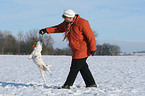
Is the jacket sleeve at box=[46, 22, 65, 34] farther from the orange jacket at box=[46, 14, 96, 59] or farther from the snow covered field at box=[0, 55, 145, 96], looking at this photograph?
the snow covered field at box=[0, 55, 145, 96]

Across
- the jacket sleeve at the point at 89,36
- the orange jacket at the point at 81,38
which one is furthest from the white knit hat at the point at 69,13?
the jacket sleeve at the point at 89,36

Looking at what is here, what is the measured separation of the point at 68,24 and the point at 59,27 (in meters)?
0.41

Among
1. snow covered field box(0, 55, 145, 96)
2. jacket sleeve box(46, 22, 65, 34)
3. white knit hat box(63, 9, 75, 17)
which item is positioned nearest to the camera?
snow covered field box(0, 55, 145, 96)

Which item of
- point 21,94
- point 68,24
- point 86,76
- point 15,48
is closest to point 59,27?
point 68,24

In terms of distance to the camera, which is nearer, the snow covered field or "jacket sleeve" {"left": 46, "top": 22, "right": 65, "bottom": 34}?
the snow covered field

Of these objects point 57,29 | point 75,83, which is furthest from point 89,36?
point 75,83

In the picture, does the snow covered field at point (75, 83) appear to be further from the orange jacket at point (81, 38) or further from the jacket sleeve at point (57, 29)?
the jacket sleeve at point (57, 29)

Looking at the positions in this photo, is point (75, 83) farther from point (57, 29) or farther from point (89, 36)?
point (89, 36)

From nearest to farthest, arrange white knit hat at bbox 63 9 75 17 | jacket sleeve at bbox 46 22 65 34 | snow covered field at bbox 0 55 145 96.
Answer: snow covered field at bbox 0 55 145 96, white knit hat at bbox 63 9 75 17, jacket sleeve at bbox 46 22 65 34

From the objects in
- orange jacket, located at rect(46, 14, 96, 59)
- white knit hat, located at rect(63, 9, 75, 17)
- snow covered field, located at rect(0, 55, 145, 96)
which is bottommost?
snow covered field, located at rect(0, 55, 145, 96)

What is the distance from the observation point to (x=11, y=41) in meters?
58.7

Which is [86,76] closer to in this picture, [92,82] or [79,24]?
[92,82]

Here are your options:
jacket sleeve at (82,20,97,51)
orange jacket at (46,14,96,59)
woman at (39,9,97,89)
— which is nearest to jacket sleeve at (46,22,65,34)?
Answer: woman at (39,9,97,89)

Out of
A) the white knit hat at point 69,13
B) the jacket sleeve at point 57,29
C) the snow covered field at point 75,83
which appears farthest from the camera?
the jacket sleeve at point 57,29
